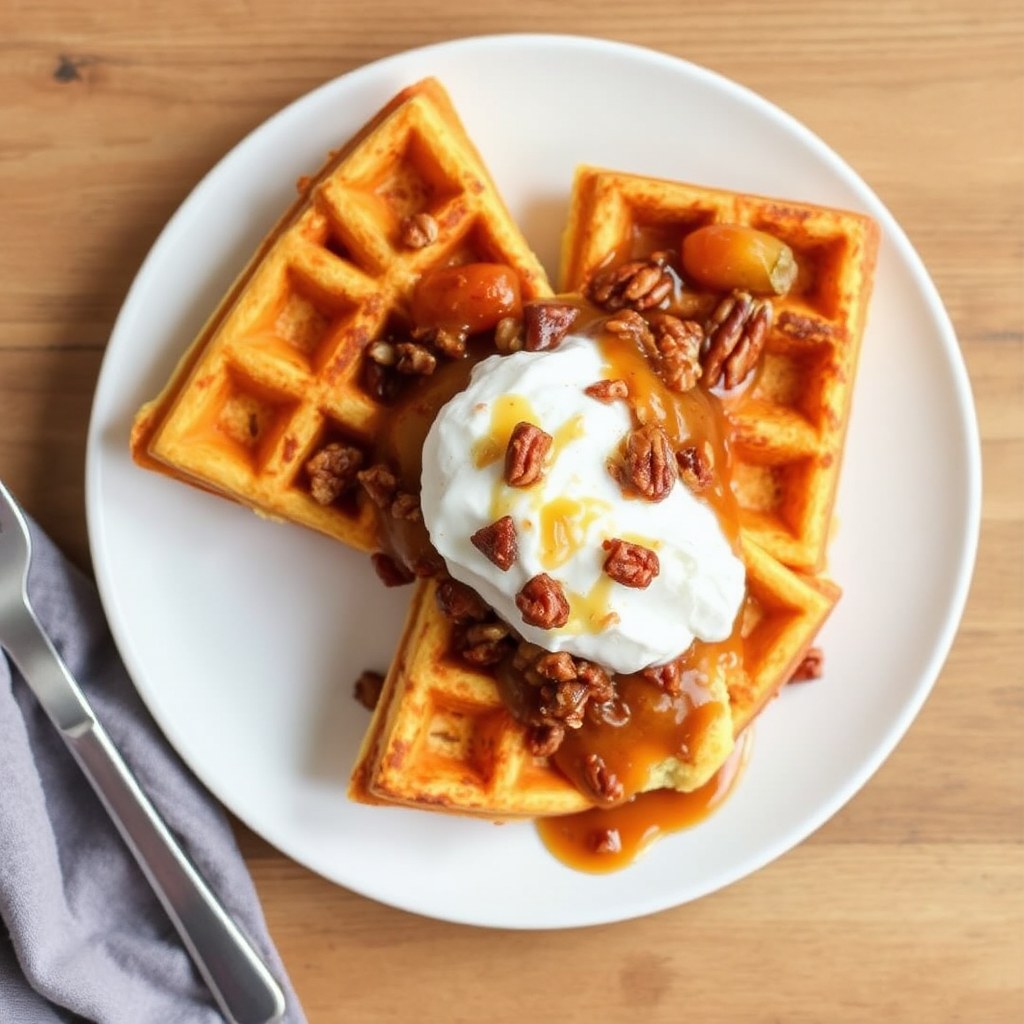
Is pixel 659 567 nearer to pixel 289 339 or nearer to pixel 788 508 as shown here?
pixel 788 508

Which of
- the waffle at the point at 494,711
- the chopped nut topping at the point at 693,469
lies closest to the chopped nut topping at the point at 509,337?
the chopped nut topping at the point at 693,469

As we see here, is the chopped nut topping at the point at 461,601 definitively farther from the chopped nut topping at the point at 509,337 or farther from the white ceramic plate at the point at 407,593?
the chopped nut topping at the point at 509,337

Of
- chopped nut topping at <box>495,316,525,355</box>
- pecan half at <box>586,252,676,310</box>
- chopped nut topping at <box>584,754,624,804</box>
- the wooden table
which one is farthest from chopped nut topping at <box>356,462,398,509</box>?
the wooden table

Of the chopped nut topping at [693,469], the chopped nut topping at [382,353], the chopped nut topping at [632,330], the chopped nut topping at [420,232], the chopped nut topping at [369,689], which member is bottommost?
the chopped nut topping at [369,689]

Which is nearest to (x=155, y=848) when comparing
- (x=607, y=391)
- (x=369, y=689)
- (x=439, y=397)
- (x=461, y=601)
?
(x=369, y=689)

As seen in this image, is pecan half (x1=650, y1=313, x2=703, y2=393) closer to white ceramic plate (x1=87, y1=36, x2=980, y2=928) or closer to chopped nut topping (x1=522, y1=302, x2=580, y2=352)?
chopped nut topping (x1=522, y1=302, x2=580, y2=352)
